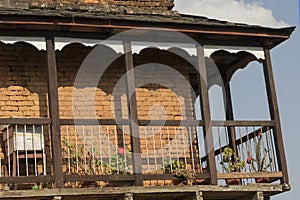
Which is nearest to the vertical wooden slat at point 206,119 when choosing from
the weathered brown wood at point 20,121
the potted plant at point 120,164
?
the potted plant at point 120,164

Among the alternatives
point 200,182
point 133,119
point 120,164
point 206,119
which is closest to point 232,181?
point 200,182

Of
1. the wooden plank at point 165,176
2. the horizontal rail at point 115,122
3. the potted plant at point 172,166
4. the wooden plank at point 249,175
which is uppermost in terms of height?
the horizontal rail at point 115,122

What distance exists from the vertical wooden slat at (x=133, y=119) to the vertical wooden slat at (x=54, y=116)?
135cm

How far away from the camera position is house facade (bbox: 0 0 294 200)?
44.6 ft

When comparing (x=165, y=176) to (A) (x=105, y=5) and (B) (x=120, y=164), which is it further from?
(A) (x=105, y=5)

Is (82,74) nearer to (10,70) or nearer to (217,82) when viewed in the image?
(10,70)

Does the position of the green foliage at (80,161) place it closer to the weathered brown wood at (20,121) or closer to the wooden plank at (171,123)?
the weathered brown wood at (20,121)

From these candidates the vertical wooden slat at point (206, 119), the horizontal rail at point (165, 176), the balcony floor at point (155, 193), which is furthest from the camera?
the vertical wooden slat at point (206, 119)

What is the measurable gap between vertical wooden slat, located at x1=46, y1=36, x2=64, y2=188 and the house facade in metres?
0.02

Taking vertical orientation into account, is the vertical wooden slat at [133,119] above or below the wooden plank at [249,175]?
above

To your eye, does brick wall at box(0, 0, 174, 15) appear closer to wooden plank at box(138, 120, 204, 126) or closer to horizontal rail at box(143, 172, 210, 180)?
wooden plank at box(138, 120, 204, 126)

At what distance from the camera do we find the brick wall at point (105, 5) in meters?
15.9

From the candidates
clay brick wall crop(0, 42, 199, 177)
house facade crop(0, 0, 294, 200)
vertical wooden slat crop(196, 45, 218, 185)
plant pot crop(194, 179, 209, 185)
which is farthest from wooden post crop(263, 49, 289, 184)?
clay brick wall crop(0, 42, 199, 177)

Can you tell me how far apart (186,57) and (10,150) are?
14.4 ft
